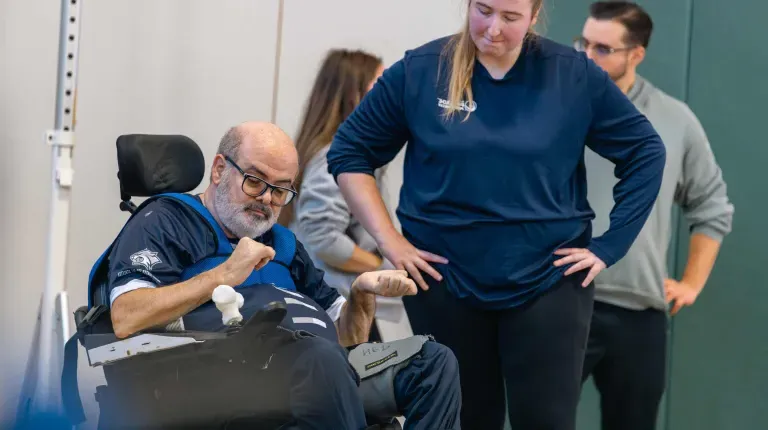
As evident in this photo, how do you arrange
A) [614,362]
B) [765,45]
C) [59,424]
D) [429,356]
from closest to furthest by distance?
[59,424], [429,356], [614,362], [765,45]

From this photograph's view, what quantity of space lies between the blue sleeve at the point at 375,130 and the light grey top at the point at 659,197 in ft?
2.28

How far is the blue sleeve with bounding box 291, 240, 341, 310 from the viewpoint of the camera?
221 centimetres

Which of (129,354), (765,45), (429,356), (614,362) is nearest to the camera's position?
(129,354)

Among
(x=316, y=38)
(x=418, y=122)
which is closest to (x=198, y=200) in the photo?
(x=418, y=122)

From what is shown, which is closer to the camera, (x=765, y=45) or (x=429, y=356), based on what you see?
(x=429, y=356)

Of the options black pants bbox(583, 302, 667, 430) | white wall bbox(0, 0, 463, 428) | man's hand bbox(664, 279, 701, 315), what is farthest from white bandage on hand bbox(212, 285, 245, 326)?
man's hand bbox(664, 279, 701, 315)

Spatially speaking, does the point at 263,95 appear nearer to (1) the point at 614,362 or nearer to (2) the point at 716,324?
(1) the point at 614,362

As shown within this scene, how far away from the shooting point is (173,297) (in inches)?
72.3

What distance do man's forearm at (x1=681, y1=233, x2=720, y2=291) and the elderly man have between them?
3.68 ft

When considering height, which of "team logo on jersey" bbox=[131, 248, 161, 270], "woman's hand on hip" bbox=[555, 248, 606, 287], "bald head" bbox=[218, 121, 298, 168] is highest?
"bald head" bbox=[218, 121, 298, 168]

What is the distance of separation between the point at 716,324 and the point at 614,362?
2.91 ft

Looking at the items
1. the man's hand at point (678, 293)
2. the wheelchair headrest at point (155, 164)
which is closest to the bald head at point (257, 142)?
the wheelchair headrest at point (155, 164)

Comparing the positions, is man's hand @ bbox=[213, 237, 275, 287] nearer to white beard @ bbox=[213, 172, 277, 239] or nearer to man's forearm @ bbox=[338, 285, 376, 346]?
white beard @ bbox=[213, 172, 277, 239]

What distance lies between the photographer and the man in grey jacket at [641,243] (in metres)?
2.62
